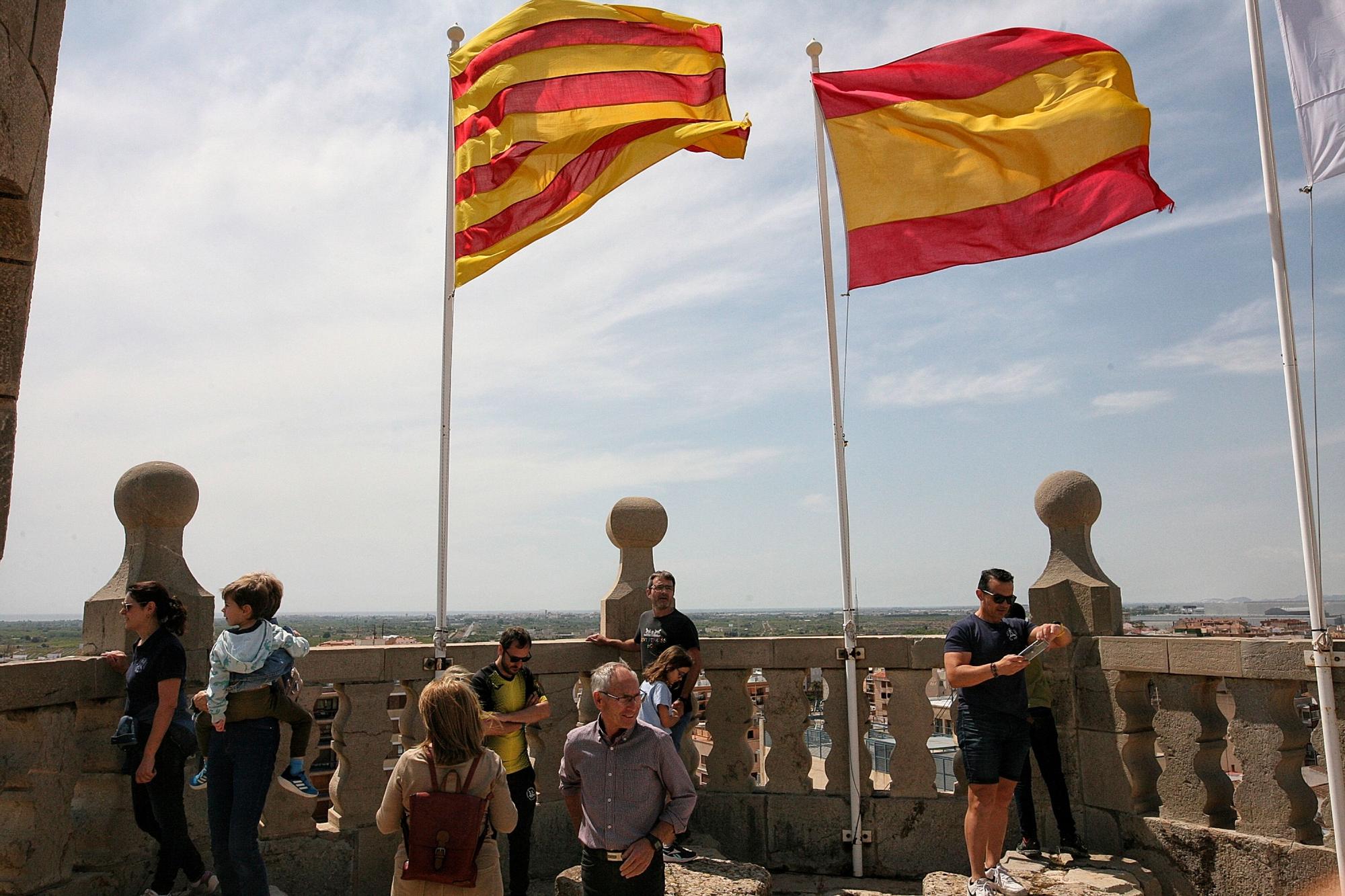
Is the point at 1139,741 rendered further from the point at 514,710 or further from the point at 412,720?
the point at 412,720

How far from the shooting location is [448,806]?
12.0ft

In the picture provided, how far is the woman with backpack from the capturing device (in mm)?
3660

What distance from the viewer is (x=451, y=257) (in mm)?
7414

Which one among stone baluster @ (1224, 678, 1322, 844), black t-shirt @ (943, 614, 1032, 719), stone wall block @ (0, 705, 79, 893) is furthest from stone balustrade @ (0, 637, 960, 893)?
stone baluster @ (1224, 678, 1322, 844)

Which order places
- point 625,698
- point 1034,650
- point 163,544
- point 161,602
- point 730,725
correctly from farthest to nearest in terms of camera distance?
point 730,725, point 163,544, point 1034,650, point 161,602, point 625,698

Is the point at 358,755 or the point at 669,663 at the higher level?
the point at 669,663

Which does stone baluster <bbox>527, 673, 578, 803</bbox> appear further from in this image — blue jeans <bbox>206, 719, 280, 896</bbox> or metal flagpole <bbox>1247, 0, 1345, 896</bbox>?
metal flagpole <bbox>1247, 0, 1345, 896</bbox>

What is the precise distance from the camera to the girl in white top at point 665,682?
5.59m

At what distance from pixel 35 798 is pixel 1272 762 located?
22.2 feet

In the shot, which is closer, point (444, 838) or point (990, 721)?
point (444, 838)

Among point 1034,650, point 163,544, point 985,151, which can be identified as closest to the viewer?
point 1034,650

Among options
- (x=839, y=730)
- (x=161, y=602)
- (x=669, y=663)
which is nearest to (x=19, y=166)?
(x=161, y=602)

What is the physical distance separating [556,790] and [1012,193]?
208 inches

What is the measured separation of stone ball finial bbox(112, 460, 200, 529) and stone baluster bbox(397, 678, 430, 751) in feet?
5.76
